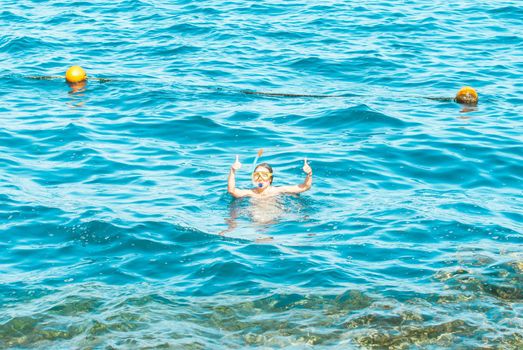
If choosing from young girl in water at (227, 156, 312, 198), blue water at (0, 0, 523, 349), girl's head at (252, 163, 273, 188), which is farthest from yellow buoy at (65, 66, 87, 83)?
girl's head at (252, 163, 273, 188)

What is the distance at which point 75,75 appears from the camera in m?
21.6

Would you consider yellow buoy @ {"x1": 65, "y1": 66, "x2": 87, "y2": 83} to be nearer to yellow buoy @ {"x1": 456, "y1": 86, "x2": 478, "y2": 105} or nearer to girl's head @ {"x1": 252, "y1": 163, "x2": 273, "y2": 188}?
girl's head @ {"x1": 252, "y1": 163, "x2": 273, "y2": 188}

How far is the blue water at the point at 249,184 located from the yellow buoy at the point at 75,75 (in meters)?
0.46

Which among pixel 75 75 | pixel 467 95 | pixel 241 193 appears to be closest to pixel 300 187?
pixel 241 193

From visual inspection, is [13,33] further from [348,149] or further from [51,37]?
[348,149]

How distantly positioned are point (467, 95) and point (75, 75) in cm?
938

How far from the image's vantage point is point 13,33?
86.8ft

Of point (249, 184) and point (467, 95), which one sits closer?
point (249, 184)

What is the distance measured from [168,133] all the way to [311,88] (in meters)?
4.49

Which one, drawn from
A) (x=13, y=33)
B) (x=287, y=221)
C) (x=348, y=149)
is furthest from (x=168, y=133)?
(x=13, y=33)

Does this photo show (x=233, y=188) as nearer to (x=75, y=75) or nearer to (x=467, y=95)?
(x=467, y=95)

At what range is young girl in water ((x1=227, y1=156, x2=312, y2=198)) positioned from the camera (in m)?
14.9

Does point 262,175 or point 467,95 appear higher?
point 262,175

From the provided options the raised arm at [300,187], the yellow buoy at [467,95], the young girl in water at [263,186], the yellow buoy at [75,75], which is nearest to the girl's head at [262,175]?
the young girl in water at [263,186]
